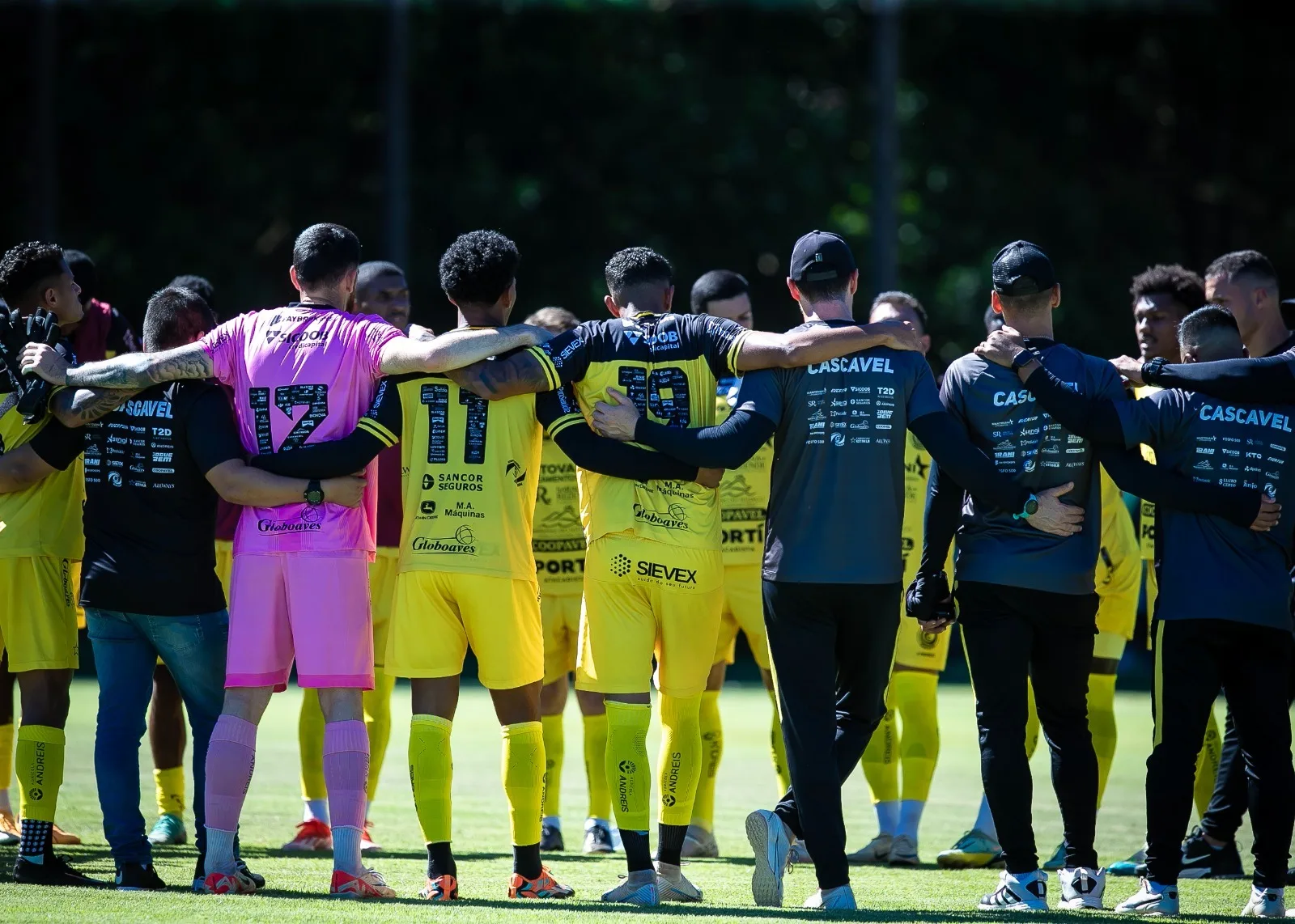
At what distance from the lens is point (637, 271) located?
6.97 m

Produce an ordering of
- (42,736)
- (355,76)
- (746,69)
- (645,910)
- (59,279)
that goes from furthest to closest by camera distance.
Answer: (746,69) < (355,76) < (59,279) < (42,736) < (645,910)

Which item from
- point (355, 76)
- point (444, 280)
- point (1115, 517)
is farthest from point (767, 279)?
point (444, 280)

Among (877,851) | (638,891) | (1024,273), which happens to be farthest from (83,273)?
(877,851)

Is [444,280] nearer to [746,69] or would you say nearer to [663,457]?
[663,457]

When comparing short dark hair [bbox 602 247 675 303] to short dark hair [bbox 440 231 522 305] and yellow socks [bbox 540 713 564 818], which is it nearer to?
short dark hair [bbox 440 231 522 305]

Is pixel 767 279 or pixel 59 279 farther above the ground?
pixel 767 279

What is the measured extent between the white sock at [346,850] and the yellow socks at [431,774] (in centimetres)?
27

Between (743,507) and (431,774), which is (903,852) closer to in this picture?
(743,507)

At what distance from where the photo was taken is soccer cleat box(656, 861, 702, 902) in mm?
6684

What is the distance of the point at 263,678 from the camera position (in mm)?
6652

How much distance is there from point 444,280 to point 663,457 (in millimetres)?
1178

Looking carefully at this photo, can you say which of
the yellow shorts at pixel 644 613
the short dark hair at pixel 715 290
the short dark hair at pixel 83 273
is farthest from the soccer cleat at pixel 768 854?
the short dark hair at pixel 83 273

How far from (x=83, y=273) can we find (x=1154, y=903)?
607 centimetres

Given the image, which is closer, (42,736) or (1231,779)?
(42,736)
